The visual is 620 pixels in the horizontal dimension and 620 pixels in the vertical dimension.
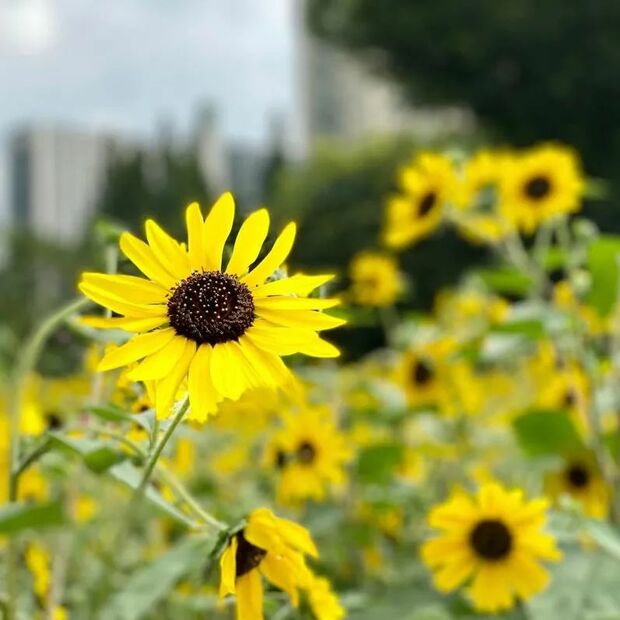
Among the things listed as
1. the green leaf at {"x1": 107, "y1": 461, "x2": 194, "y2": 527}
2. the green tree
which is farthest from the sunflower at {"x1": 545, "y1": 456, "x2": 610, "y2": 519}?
the green tree

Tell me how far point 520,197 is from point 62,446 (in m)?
1.16

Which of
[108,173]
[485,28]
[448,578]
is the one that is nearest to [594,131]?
[485,28]

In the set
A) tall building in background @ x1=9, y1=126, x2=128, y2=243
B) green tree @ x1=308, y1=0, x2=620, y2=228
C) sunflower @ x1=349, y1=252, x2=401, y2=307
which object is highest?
green tree @ x1=308, y1=0, x2=620, y2=228

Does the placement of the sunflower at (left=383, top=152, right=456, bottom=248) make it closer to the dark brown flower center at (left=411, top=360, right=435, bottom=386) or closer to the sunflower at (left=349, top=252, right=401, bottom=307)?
the dark brown flower center at (left=411, top=360, right=435, bottom=386)

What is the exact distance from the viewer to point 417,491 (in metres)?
1.71

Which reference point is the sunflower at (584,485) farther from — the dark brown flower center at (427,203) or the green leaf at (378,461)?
the dark brown flower center at (427,203)

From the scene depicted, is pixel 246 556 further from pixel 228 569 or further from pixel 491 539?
pixel 491 539

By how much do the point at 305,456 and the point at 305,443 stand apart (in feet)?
0.08

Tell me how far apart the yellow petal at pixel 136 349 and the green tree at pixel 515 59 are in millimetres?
12122

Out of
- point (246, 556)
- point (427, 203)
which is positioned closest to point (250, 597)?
point (246, 556)

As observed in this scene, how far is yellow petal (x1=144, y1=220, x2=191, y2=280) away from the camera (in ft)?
1.88

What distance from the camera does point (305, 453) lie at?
4.78ft

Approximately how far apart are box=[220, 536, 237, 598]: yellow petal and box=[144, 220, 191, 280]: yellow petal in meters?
0.16

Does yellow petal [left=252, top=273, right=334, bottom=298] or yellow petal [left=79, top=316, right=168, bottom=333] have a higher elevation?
yellow petal [left=252, top=273, right=334, bottom=298]
